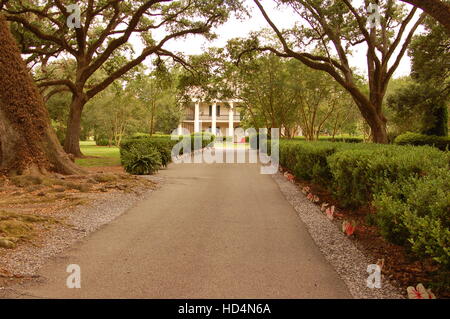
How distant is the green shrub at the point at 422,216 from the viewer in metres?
3.09

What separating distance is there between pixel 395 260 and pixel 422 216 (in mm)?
1275

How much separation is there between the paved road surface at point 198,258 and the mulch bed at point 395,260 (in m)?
0.68

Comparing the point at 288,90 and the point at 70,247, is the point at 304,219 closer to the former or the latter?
the point at 70,247

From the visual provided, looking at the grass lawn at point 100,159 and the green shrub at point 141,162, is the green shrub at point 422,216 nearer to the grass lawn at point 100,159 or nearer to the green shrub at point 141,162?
the green shrub at point 141,162

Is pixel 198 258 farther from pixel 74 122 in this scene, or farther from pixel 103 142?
pixel 103 142

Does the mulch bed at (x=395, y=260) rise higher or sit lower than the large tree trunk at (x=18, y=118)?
lower

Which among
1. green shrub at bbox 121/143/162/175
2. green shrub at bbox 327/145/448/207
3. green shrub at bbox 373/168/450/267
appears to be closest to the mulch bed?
green shrub at bbox 373/168/450/267

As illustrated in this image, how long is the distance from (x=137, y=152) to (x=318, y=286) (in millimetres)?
10973

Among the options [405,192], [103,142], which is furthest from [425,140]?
[103,142]

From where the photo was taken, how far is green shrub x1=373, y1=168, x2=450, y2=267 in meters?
3.09

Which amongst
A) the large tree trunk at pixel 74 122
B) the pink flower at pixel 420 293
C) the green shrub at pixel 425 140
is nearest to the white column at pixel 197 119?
the large tree trunk at pixel 74 122

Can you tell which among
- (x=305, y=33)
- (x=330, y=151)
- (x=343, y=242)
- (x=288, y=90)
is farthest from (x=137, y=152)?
(x=288, y=90)

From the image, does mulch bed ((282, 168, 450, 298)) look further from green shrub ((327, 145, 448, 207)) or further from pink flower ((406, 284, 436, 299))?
green shrub ((327, 145, 448, 207))

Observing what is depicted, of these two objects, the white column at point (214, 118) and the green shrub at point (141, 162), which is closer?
the green shrub at point (141, 162)
